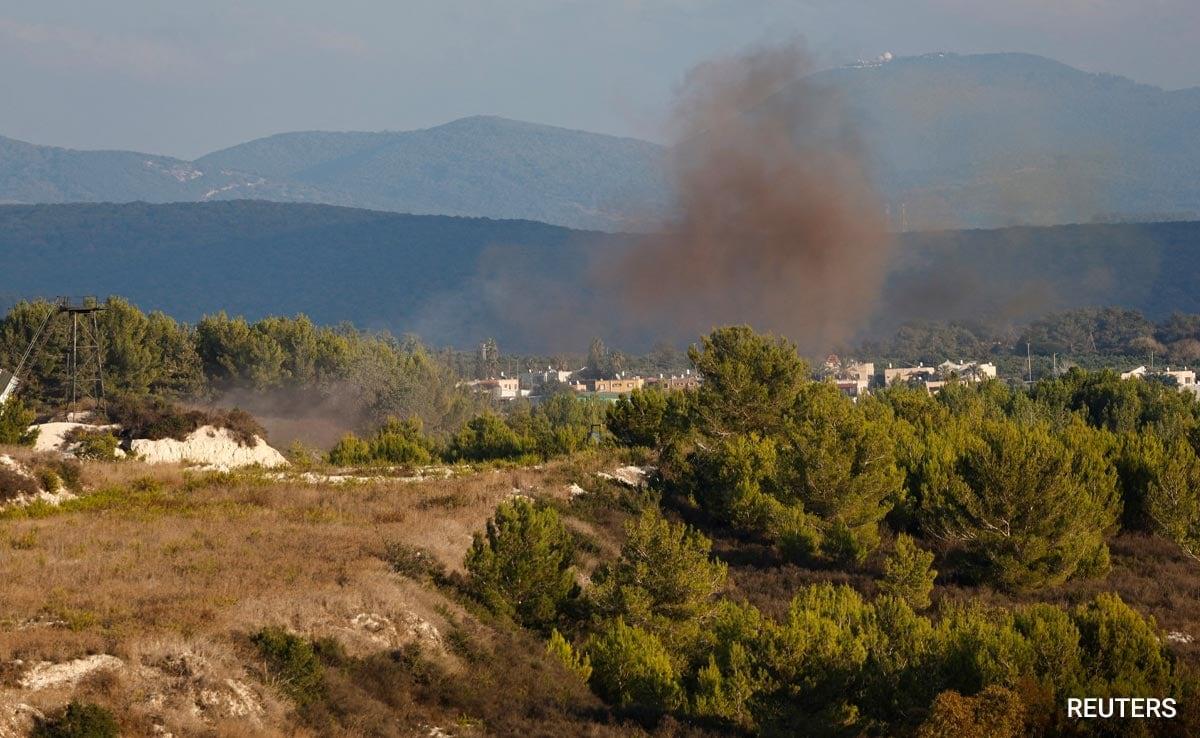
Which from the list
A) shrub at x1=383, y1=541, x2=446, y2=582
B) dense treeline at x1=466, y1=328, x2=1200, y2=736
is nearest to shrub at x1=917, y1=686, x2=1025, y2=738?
dense treeline at x1=466, y1=328, x2=1200, y2=736

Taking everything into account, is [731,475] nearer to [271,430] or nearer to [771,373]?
[771,373]

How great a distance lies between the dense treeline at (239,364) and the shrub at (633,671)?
53.5m

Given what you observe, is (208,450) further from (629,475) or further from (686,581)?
(686,581)

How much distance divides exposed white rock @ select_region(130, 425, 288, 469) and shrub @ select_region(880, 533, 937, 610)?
69.3 ft

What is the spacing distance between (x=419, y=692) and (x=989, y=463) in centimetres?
2361

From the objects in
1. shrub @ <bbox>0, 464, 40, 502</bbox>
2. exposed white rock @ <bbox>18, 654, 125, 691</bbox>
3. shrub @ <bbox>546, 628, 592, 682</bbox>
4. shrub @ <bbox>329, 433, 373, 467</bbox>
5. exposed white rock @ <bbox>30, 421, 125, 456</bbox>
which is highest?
shrub @ <bbox>0, 464, 40, 502</bbox>

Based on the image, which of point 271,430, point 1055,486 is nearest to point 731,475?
point 1055,486

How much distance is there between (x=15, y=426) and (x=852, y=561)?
93.0ft

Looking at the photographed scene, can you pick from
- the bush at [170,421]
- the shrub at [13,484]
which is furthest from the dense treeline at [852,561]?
the bush at [170,421]

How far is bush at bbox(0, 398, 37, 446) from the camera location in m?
52.3

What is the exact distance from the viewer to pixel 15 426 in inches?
2095

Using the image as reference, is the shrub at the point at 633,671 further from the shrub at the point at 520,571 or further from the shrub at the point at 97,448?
the shrub at the point at 97,448

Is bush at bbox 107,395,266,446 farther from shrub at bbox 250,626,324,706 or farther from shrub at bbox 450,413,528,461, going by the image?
shrub at bbox 250,626,324,706

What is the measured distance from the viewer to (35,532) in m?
33.7
